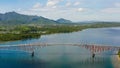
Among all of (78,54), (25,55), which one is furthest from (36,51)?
(78,54)

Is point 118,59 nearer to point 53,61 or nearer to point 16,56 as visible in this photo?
point 53,61

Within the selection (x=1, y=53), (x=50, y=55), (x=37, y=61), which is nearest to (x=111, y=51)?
(x=50, y=55)

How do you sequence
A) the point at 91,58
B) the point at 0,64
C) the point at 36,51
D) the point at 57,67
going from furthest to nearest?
the point at 36,51 < the point at 91,58 < the point at 0,64 < the point at 57,67

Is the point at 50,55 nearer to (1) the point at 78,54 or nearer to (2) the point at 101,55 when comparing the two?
(1) the point at 78,54

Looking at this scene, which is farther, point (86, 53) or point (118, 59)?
point (86, 53)

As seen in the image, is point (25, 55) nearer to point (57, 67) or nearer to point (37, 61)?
point (37, 61)

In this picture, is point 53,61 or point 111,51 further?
point 111,51

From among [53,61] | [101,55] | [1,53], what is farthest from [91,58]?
[1,53]

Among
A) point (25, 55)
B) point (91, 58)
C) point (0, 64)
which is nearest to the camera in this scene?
point (0, 64)

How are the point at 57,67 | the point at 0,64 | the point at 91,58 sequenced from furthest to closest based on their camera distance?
the point at 91,58, the point at 0,64, the point at 57,67

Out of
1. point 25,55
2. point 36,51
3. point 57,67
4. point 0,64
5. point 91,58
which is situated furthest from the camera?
point 36,51
